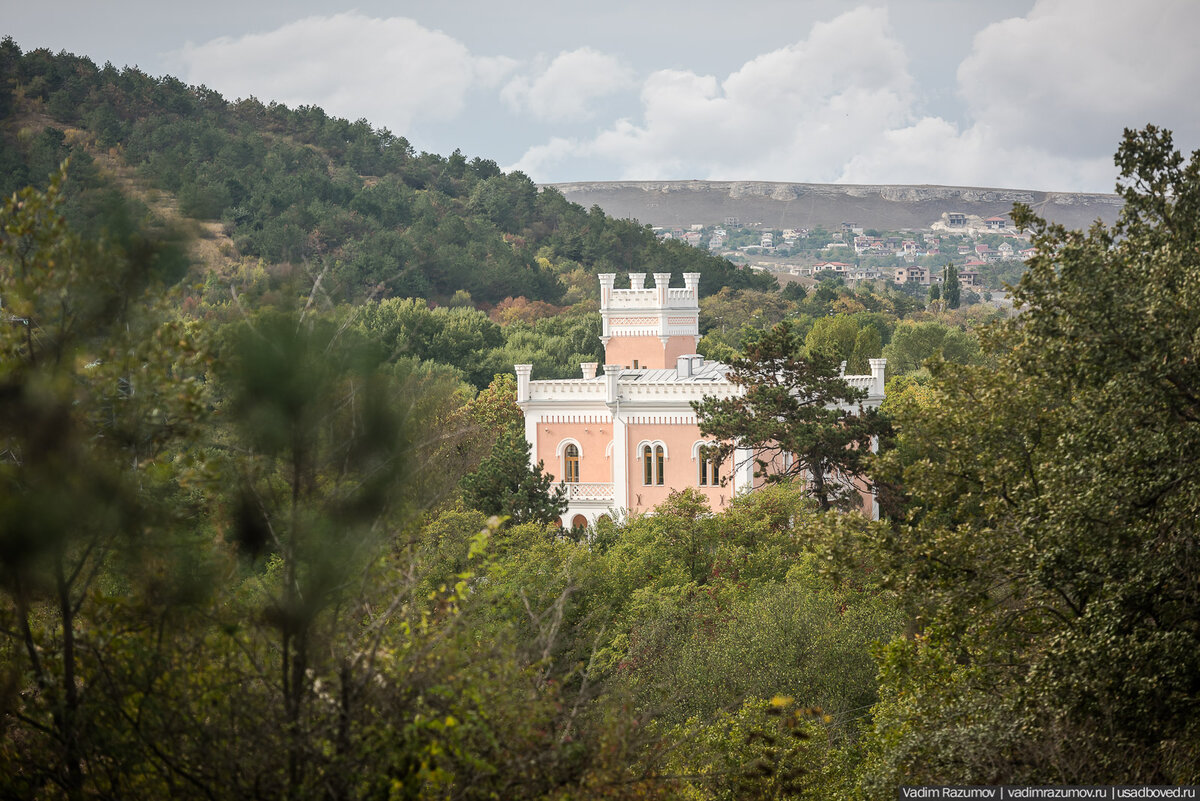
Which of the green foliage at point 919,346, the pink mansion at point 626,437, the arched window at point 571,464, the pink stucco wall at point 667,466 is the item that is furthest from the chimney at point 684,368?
the green foliage at point 919,346

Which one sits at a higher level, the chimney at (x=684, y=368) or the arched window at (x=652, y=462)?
the chimney at (x=684, y=368)

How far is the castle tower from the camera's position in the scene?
46781mm

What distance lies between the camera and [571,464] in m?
37.2

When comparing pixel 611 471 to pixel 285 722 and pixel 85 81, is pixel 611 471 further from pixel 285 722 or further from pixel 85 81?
pixel 85 81

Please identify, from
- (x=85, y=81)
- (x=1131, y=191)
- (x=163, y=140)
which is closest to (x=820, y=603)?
(x=1131, y=191)

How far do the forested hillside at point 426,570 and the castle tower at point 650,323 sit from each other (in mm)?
24464

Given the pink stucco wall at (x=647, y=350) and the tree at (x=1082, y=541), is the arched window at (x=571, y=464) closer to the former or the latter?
the pink stucco wall at (x=647, y=350)

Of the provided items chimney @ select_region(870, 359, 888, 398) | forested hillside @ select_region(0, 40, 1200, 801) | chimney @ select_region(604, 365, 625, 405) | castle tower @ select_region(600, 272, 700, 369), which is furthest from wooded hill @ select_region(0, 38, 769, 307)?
forested hillside @ select_region(0, 40, 1200, 801)

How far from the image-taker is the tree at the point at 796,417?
28.8 m

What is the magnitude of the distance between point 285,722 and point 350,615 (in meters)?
1.00

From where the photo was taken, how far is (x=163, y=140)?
9225cm

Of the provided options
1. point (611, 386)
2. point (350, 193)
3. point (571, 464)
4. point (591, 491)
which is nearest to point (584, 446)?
point (571, 464)

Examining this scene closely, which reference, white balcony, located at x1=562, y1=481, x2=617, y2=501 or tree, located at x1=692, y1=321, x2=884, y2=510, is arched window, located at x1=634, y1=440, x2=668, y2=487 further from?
tree, located at x1=692, y1=321, x2=884, y2=510

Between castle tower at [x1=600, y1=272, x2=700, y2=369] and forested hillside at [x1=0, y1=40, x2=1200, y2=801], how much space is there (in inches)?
963
